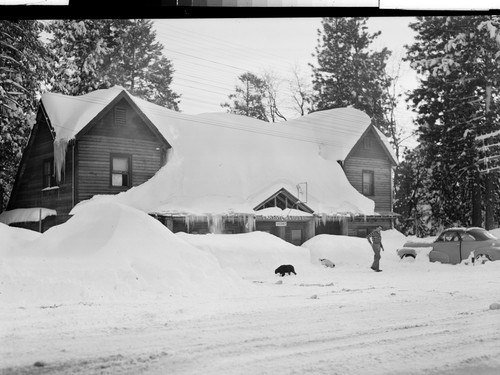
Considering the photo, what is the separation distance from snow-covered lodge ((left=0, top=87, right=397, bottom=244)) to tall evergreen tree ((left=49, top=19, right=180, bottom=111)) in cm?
14

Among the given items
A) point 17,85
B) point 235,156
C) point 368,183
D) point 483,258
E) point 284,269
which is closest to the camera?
point 17,85

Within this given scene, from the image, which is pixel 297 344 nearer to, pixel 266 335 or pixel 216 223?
pixel 266 335

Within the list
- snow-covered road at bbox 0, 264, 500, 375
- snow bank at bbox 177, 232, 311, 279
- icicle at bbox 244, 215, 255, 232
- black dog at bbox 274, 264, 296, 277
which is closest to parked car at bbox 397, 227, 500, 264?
snow-covered road at bbox 0, 264, 500, 375

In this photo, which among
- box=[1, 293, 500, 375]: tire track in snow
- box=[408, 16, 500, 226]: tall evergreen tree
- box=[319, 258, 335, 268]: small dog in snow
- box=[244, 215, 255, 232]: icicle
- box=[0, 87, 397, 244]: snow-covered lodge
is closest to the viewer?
box=[1, 293, 500, 375]: tire track in snow

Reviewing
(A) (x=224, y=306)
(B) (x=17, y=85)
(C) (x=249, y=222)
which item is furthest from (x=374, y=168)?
(B) (x=17, y=85)

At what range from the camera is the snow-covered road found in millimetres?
3771

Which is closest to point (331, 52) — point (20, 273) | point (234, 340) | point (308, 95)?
point (308, 95)

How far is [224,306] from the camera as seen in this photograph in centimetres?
524

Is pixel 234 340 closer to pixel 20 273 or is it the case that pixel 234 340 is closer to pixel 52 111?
pixel 20 273

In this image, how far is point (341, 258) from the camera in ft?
23.0

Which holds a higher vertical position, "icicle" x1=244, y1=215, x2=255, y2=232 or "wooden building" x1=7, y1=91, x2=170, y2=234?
"wooden building" x1=7, y1=91, x2=170, y2=234

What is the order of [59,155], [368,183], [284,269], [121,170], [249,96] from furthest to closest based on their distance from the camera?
1. [284,269]
2. [368,183]
3. [59,155]
4. [121,170]
5. [249,96]

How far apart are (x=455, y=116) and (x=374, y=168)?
1.01m

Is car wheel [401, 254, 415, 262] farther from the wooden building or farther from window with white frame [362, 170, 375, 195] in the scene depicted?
the wooden building
